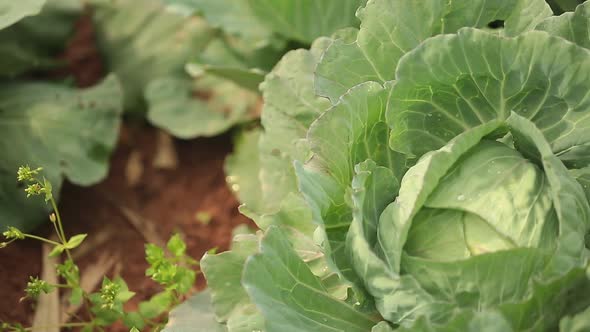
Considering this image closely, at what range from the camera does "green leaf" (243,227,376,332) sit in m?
1.74

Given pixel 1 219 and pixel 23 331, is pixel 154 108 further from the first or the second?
pixel 23 331

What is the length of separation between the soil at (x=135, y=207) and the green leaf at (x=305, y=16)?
31.5 inches

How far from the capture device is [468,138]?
5.71ft

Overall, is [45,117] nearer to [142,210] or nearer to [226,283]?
[142,210]

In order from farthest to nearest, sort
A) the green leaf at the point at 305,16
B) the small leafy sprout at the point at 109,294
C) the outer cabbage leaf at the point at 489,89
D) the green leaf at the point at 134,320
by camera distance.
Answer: the green leaf at the point at 305,16, the green leaf at the point at 134,320, the small leafy sprout at the point at 109,294, the outer cabbage leaf at the point at 489,89

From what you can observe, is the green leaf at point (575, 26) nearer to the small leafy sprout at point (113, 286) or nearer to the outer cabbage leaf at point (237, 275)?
the outer cabbage leaf at point (237, 275)

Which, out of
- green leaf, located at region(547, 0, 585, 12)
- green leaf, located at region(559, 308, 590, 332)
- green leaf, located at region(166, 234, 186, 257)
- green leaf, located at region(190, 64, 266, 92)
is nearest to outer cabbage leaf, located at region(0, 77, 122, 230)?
Result: green leaf, located at region(190, 64, 266, 92)

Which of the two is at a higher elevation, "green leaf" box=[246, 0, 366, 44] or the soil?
"green leaf" box=[246, 0, 366, 44]

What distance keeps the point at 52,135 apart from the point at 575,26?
6.53ft

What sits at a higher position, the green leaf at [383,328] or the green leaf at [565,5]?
the green leaf at [565,5]

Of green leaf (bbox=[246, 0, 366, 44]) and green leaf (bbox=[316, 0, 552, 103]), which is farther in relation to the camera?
green leaf (bbox=[246, 0, 366, 44])

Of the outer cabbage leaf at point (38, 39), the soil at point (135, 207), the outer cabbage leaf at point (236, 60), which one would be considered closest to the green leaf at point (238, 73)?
the outer cabbage leaf at point (236, 60)

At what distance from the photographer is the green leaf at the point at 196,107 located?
3219 mm

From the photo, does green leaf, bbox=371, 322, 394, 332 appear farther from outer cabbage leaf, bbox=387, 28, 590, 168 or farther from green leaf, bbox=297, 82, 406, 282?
outer cabbage leaf, bbox=387, 28, 590, 168
